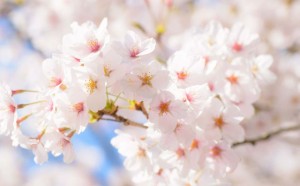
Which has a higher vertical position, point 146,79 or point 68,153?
point 146,79

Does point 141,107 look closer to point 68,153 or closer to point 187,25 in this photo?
point 68,153

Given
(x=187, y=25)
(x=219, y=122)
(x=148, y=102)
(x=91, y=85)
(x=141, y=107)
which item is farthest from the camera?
(x=187, y=25)

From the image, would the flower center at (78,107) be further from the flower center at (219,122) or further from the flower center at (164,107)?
the flower center at (219,122)

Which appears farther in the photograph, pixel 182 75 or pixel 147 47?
pixel 182 75

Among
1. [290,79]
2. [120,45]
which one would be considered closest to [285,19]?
[290,79]

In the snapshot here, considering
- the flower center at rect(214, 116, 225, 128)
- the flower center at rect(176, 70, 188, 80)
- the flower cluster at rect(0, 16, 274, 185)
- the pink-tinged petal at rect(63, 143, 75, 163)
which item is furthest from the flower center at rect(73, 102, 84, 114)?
the flower center at rect(214, 116, 225, 128)

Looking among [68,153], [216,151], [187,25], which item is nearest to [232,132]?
[216,151]

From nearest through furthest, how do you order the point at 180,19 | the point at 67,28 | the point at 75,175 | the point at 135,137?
1. the point at 135,137
2. the point at 67,28
3. the point at 180,19
4. the point at 75,175

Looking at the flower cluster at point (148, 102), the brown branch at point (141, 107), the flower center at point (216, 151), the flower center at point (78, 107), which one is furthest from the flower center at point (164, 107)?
the flower center at point (216, 151)

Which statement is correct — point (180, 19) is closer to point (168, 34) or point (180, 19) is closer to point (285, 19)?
point (168, 34)
